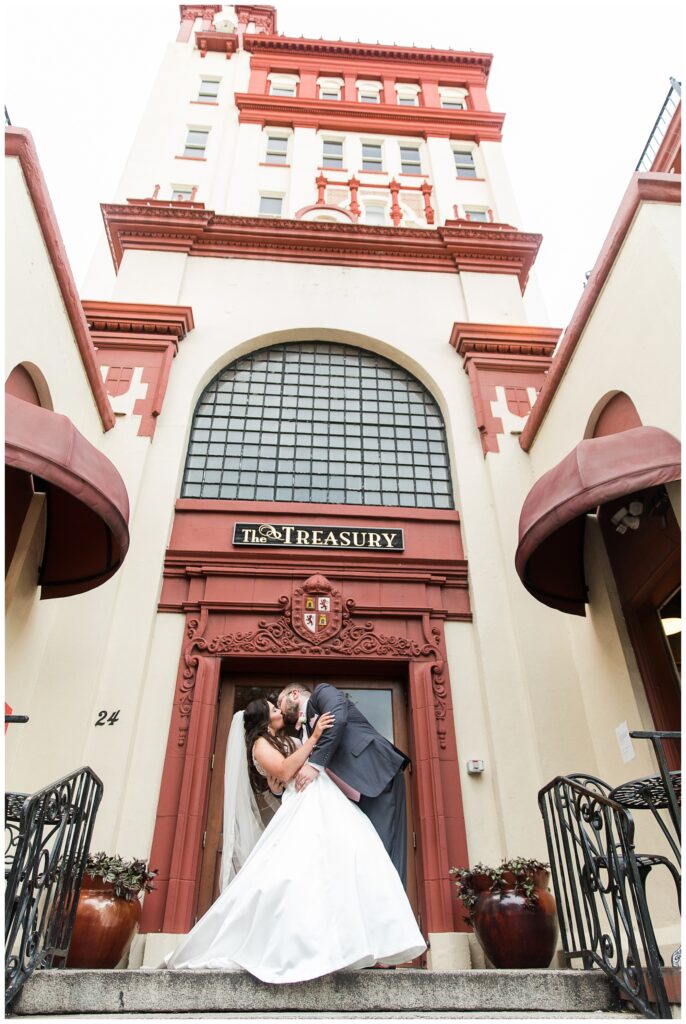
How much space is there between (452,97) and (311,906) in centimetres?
1945

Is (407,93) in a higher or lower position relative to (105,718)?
higher

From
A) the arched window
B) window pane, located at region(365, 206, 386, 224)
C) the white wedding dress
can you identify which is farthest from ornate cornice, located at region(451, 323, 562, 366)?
the white wedding dress

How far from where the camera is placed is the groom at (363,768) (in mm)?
5137

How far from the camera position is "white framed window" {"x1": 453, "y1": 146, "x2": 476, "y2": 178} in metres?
15.8

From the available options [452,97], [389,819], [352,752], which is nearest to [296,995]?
[389,819]

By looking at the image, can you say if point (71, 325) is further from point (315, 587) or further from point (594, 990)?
point (594, 990)

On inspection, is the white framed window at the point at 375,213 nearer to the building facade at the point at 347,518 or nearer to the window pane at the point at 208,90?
the building facade at the point at 347,518

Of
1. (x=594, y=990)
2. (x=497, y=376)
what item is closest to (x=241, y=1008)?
(x=594, y=990)

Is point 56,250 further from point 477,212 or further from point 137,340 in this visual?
point 477,212

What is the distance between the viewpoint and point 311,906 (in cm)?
412

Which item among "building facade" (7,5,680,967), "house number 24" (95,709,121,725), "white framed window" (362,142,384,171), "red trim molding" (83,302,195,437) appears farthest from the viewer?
"white framed window" (362,142,384,171)

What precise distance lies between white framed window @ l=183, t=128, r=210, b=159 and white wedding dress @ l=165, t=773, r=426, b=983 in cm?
1458

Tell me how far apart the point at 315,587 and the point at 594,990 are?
5.12 meters

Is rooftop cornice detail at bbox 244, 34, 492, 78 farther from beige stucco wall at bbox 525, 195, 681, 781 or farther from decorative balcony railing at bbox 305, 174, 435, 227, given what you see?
beige stucco wall at bbox 525, 195, 681, 781
